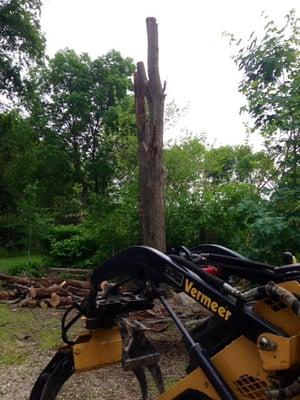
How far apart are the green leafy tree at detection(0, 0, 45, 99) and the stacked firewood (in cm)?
803

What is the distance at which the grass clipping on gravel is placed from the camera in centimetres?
515

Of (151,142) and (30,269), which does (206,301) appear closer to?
(151,142)

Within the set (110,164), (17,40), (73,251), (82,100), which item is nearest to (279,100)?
(73,251)

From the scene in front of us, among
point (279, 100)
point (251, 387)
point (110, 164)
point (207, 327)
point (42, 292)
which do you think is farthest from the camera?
point (110, 164)

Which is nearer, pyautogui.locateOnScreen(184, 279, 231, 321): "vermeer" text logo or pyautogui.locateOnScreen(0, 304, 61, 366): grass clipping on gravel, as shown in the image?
pyautogui.locateOnScreen(184, 279, 231, 321): "vermeer" text logo

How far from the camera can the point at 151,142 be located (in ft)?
27.1

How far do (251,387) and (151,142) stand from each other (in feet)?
21.4

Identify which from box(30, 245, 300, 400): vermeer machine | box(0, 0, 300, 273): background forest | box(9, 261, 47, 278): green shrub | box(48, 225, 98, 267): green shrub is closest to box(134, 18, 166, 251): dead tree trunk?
box(0, 0, 300, 273): background forest

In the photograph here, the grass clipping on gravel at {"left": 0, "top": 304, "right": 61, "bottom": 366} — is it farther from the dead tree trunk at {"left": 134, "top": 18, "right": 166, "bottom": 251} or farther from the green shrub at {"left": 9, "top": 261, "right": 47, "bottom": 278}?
the green shrub at {"left": 9, "top": 261, "right": 47, "bottom": 278}

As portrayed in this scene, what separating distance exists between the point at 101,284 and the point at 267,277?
1009 millimetres

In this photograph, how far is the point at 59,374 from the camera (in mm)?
2840

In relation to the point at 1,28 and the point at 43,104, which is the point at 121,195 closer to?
the point at 1,28

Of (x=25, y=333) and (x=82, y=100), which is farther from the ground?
(x=82, y=100)

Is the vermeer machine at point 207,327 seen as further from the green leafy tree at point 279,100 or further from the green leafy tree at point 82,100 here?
the green leafy tree at point 82,100
